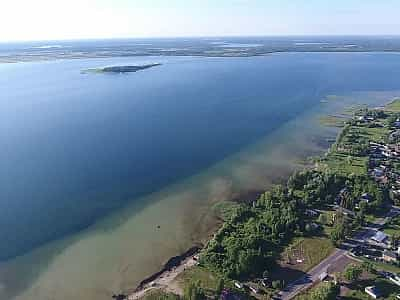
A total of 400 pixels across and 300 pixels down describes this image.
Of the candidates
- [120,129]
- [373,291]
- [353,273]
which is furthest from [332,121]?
[373,291]

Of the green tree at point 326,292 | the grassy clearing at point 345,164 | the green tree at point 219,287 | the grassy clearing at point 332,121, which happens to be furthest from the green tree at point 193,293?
the grassy clearing at point 332,121

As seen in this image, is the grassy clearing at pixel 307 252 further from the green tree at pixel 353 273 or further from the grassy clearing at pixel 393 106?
the grassy clearing at pixel 393 106

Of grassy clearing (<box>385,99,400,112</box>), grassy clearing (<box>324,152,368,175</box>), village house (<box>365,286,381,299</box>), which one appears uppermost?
grassy clearing (<box>385,99,400,112</box>)

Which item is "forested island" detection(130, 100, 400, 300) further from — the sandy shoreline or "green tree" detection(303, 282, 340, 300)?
the sandy shoreline

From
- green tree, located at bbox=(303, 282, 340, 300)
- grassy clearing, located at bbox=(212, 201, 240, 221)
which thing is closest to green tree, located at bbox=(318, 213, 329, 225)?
grassy clearing, located at bbox=(212, 201, 240, 221)

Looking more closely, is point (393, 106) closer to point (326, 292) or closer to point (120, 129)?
point (120, 129)

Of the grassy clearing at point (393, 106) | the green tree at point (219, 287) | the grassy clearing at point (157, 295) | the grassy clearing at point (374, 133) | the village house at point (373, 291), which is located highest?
the grassy clearing at point (393, 106)
